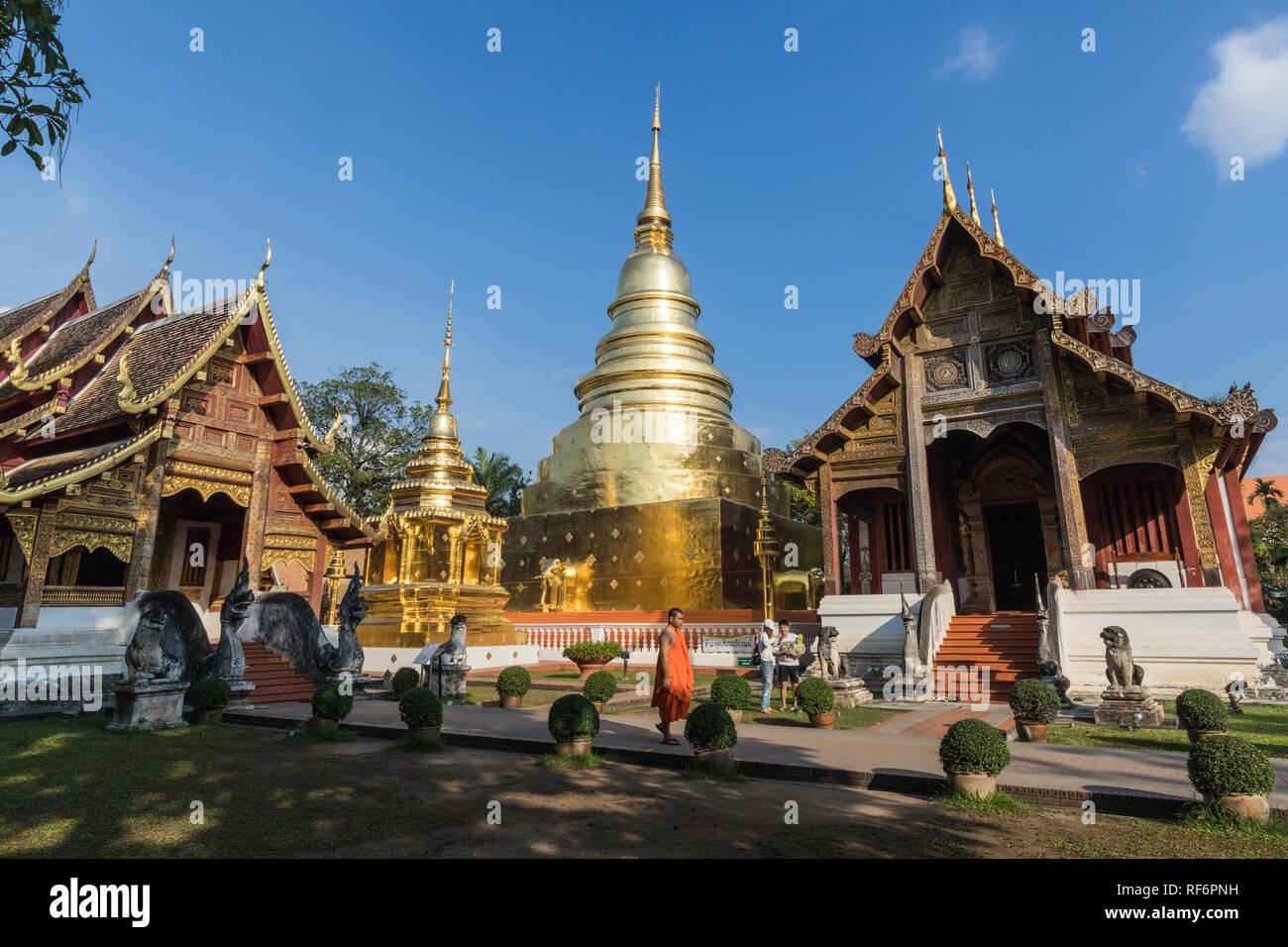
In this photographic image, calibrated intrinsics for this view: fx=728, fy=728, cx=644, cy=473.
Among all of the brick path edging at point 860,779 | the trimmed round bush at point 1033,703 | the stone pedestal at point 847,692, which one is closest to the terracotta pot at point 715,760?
the brick path edging at point 860,779

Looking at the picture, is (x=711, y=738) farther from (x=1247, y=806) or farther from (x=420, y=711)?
(x=1247, y=806)

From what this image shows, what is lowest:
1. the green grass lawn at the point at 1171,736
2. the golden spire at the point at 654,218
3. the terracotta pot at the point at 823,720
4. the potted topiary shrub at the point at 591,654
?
the green grass lawn at the point at 1171,736

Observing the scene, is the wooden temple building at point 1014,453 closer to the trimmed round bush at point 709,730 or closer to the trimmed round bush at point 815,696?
the trimmed round bush at point 815,696

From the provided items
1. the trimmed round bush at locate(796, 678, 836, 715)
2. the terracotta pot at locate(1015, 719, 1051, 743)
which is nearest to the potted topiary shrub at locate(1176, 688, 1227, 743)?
the terracotta pot at locate(1015, 719, 1051, 743)

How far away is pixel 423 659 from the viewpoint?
18750mm

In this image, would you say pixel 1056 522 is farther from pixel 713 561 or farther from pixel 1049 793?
pixel 1049 793

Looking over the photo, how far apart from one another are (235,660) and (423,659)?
6976 mm

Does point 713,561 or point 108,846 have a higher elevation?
point 713,561

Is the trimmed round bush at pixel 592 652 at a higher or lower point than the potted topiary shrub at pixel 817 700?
higher

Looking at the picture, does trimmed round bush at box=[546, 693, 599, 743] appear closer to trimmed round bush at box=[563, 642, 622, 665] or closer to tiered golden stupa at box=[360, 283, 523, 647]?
trimmed round bush at box=[563, 642, 622, 665]

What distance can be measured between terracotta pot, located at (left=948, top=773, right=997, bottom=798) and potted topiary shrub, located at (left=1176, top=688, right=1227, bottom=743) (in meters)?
3.74

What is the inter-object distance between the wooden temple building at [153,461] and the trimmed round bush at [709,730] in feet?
38.3

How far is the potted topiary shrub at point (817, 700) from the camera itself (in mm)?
9922
